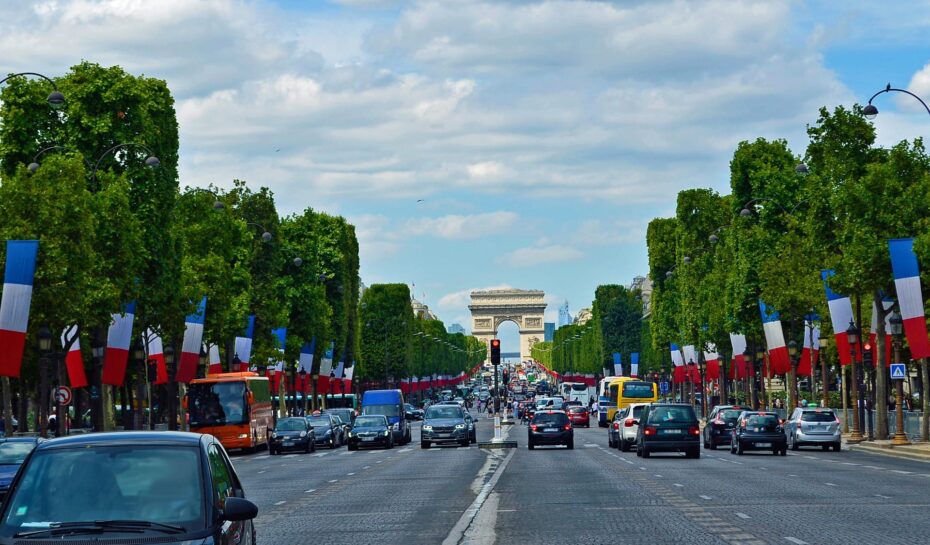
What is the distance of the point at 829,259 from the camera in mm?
57344

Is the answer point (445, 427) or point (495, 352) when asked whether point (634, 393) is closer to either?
point (495, 352)

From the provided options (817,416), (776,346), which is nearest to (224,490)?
(817,416)

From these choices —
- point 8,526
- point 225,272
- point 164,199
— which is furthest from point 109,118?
point 8,526

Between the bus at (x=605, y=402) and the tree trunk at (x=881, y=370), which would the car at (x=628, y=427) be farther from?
the bus at (x=605, y=402)

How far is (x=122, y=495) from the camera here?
1054 centimetres

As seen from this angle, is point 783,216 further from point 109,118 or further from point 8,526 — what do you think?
point 8,526

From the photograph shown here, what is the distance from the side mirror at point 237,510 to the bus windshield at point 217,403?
5218 centimetres

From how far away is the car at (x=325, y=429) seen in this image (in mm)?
71625

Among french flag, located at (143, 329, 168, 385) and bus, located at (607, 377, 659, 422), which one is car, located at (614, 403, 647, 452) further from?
bus, located at (607, 377, 659, 422)

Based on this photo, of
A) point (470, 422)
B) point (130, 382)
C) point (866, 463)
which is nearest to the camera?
point (866, 463)

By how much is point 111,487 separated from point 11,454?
18369 mm

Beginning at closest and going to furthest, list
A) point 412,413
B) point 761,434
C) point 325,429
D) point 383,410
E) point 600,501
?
1. point 600,501
2. point 761,434
3. point 325,429
4. point 383,410
5. point 412,413

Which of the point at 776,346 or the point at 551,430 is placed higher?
the point at 776,346

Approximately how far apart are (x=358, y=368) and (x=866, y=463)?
3874 inches
